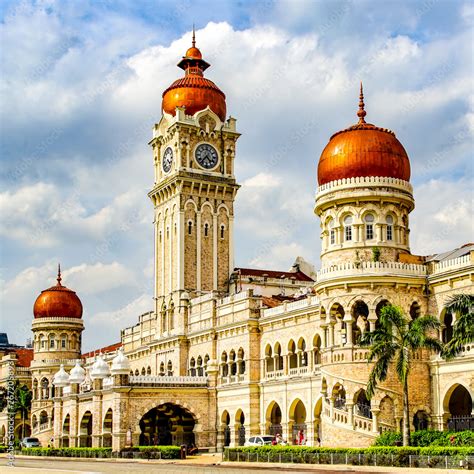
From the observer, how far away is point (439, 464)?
3500 centimetres

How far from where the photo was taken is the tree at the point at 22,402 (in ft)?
301

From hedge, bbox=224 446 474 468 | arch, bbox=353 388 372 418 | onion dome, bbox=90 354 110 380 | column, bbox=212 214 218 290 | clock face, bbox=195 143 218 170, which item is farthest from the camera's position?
clock face, bbox=195 143 218 170

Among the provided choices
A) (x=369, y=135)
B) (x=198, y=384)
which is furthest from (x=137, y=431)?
(x=369, y=135)

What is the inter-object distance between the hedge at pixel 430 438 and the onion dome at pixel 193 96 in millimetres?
39572

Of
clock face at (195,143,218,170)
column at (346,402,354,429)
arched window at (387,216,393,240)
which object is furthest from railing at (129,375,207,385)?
arched window at (387,216,393,240)

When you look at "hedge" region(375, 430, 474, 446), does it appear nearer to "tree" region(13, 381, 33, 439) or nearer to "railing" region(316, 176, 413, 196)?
"railing" region(316, 176, 413, 196)

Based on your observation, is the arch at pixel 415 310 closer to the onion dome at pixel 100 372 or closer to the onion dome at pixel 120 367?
the onion dome at pixel 120 367

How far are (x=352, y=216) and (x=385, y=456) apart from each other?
14.5 m

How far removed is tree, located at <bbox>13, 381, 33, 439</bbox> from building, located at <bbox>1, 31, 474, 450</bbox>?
3.50 feet

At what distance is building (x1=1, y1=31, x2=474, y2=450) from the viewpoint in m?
45.9

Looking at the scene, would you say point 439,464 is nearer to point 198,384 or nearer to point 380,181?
point 380,181

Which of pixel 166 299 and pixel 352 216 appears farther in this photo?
pixel 166 299

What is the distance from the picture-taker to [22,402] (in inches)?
3605

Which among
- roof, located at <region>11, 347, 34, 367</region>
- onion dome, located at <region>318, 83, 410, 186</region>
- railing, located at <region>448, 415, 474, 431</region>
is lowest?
railing, located at <region>448, 415, 474, 431</region>
